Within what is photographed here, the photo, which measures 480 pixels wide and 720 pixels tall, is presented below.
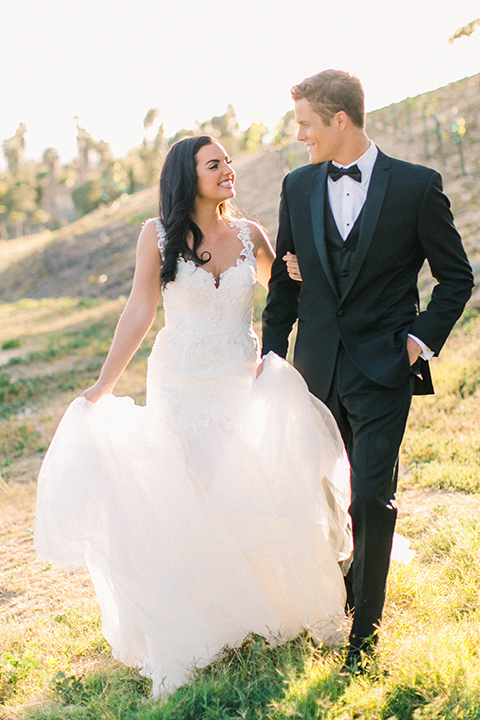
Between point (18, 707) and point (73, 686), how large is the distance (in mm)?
256

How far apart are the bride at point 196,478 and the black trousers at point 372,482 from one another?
224 millimetres

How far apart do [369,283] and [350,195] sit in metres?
0.41

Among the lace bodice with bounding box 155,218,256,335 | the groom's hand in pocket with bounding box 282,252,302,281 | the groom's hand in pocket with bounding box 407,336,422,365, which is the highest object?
the groom's hand in pocket with bounding box 282,252,302,281

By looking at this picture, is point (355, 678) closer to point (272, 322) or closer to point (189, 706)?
point (189, 706)

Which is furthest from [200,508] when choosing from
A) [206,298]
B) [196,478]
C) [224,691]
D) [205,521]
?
[206,298]

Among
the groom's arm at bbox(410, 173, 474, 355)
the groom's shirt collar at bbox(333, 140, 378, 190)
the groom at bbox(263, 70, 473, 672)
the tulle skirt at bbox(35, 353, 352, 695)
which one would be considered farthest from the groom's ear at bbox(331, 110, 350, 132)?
the tulle skirt at bbox(35, 353, 352, 695)

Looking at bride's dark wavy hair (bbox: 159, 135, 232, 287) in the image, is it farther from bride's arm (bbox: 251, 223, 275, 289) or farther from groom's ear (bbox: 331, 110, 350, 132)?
groom's ear (bbox: 331, 110, 350, 132)

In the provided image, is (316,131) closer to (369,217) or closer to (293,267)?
(369,217)

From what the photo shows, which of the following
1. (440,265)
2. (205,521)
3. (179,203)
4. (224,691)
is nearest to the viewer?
(224,691)

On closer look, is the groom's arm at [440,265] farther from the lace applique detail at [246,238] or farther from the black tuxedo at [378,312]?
the lace applique detail at [246,238]

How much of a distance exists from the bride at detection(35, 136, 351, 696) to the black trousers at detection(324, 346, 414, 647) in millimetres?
224

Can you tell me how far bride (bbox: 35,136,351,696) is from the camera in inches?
124

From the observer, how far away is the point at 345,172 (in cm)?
310

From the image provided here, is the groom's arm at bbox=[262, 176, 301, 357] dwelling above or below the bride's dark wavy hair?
below
